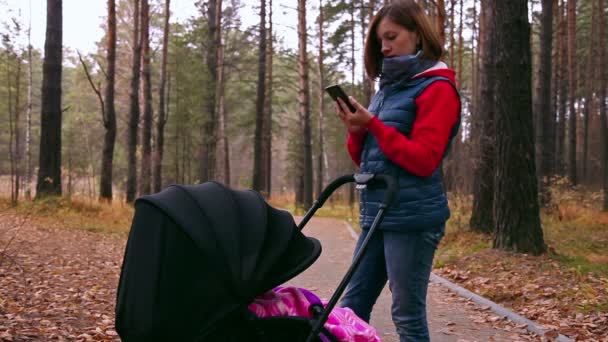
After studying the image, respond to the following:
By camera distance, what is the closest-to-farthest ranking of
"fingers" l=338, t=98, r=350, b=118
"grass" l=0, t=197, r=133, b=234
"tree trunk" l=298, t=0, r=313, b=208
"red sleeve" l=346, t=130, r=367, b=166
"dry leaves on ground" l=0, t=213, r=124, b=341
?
"fingers" l=338, t=98, r=350, b=118
"red sleeve" l=346, t=130, r=367, b=166
"dry leaves on ground" l=0, t=213, r=124, b=341
"grass" l=0, t=197, r=133, b=234
"tree trunk" l=298, t=0, r=313, b=208

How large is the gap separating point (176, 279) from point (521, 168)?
23.9ft

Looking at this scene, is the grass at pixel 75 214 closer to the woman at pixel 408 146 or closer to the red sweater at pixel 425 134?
the woman at pixel 408 146

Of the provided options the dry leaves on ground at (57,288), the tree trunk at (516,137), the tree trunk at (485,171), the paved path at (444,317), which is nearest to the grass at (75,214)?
the dry leaves on ground at (57,288)

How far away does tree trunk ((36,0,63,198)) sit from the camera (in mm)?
13516

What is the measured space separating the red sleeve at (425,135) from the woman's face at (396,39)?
287mm

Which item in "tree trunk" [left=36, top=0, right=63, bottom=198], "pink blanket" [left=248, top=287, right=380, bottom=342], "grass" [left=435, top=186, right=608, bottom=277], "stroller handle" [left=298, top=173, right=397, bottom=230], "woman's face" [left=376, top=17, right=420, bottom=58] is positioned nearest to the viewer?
"pink blanket" [left=248, top=287, right=380, bottom=342]

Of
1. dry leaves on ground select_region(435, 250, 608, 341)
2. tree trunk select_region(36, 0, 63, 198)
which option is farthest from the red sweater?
tree trunk select_region(36, 0, 63, 198)

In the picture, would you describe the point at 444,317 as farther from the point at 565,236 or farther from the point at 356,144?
the point at 565,236

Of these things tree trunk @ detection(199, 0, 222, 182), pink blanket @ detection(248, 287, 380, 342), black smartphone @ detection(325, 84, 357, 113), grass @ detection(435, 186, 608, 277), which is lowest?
grass @ detection(435, 186, 608, 277)

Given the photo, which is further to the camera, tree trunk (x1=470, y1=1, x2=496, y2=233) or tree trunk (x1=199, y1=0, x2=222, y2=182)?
tree trunk (x1=199, y1=0, x2=222, y2=182)

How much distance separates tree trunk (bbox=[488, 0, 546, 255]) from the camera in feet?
27.1

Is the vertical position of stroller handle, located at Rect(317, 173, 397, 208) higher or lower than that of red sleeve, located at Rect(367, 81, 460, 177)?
lower

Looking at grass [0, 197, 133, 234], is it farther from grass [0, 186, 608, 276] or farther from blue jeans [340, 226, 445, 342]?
blue jeans [340, 226, 445, 342]

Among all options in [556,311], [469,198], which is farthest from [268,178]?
[556,311]
